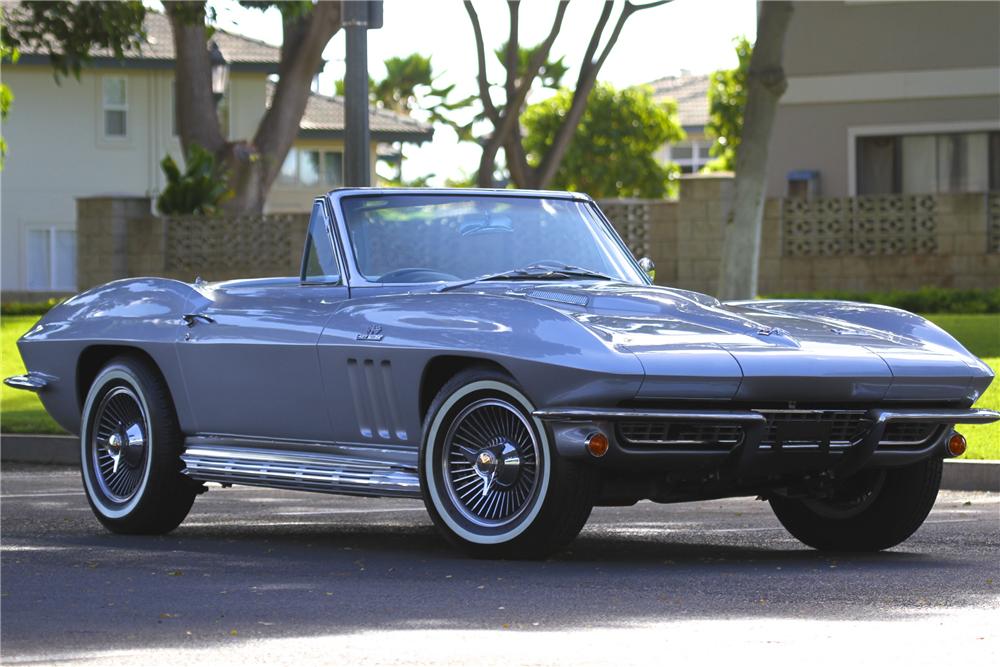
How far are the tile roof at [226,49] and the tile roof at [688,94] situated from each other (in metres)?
30.7

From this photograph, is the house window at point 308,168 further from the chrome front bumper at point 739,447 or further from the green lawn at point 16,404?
the chrome front bumper at point 739,447

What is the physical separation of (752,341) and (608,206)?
2435 cm

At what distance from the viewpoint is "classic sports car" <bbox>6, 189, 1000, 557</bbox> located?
23.8 ft

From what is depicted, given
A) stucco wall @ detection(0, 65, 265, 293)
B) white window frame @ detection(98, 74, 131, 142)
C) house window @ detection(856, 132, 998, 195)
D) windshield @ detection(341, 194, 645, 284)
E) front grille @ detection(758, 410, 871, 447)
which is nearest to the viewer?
front grille @ detection(758, 410, 871, 447)

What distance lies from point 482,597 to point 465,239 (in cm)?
265

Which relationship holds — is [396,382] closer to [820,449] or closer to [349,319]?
[349,319]

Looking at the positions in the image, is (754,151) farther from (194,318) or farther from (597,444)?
(597,444)

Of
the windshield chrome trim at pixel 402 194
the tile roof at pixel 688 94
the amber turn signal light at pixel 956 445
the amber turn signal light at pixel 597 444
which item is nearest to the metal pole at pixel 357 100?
the windshield chrome trim at pixel 402 194

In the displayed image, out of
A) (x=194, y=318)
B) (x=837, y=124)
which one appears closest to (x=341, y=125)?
(x=837, y=124)

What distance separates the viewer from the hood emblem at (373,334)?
8.03 metres

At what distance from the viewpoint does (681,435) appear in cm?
727

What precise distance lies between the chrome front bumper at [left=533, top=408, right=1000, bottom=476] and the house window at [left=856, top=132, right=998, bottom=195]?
2501 cm

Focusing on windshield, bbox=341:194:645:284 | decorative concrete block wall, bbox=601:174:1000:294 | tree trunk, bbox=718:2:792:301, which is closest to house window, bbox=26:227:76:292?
decorative concrete block wall, bbox=601:174:1000:294

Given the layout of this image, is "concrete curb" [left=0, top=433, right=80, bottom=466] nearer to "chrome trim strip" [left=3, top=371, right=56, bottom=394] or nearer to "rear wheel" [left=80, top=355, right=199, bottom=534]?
"chrome trim strip" [left=3, top=371, right=56, bottom=394]
